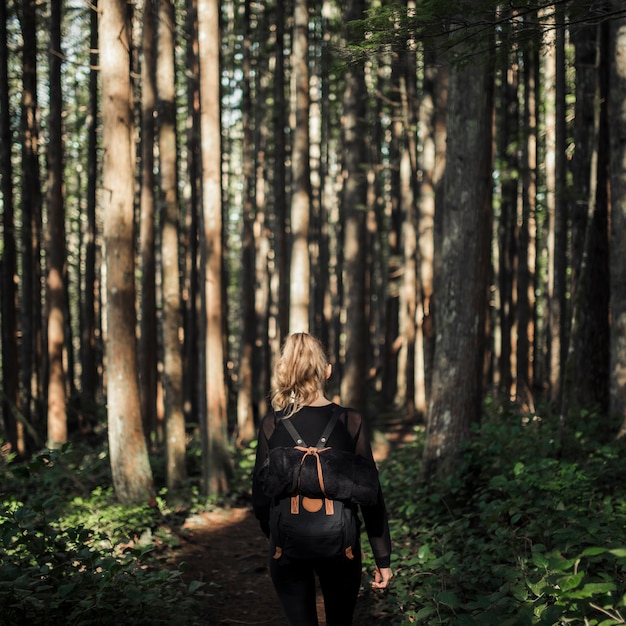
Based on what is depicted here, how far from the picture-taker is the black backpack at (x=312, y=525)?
10.8 feet

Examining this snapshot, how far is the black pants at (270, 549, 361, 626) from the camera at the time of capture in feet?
11.1

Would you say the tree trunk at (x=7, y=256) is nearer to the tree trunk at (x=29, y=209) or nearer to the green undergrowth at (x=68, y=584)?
the tree trunk at (x=29, y=209)

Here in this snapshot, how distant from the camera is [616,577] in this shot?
4.64 metres

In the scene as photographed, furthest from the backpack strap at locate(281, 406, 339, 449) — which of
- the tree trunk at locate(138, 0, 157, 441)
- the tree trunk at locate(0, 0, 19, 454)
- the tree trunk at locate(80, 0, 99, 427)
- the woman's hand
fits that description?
the tree trunk at locate(80, 0, 99, 427)

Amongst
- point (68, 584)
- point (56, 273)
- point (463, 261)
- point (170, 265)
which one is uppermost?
point (56, 273)

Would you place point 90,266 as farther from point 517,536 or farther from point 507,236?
point 517,536

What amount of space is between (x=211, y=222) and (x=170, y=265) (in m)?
1.03

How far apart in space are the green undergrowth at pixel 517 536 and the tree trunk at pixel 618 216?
0.73 metres

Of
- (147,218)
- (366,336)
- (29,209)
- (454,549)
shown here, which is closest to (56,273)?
(29,209)

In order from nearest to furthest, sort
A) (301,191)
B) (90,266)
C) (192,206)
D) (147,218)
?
(301,191) → (147,218) → (192,206) → (90,266)

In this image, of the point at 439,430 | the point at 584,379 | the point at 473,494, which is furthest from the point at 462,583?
the point at 584,379

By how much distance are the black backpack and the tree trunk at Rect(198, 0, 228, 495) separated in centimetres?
857

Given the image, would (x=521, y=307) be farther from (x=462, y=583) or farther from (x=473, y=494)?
(x=462, y=583)

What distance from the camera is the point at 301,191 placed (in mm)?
13211
